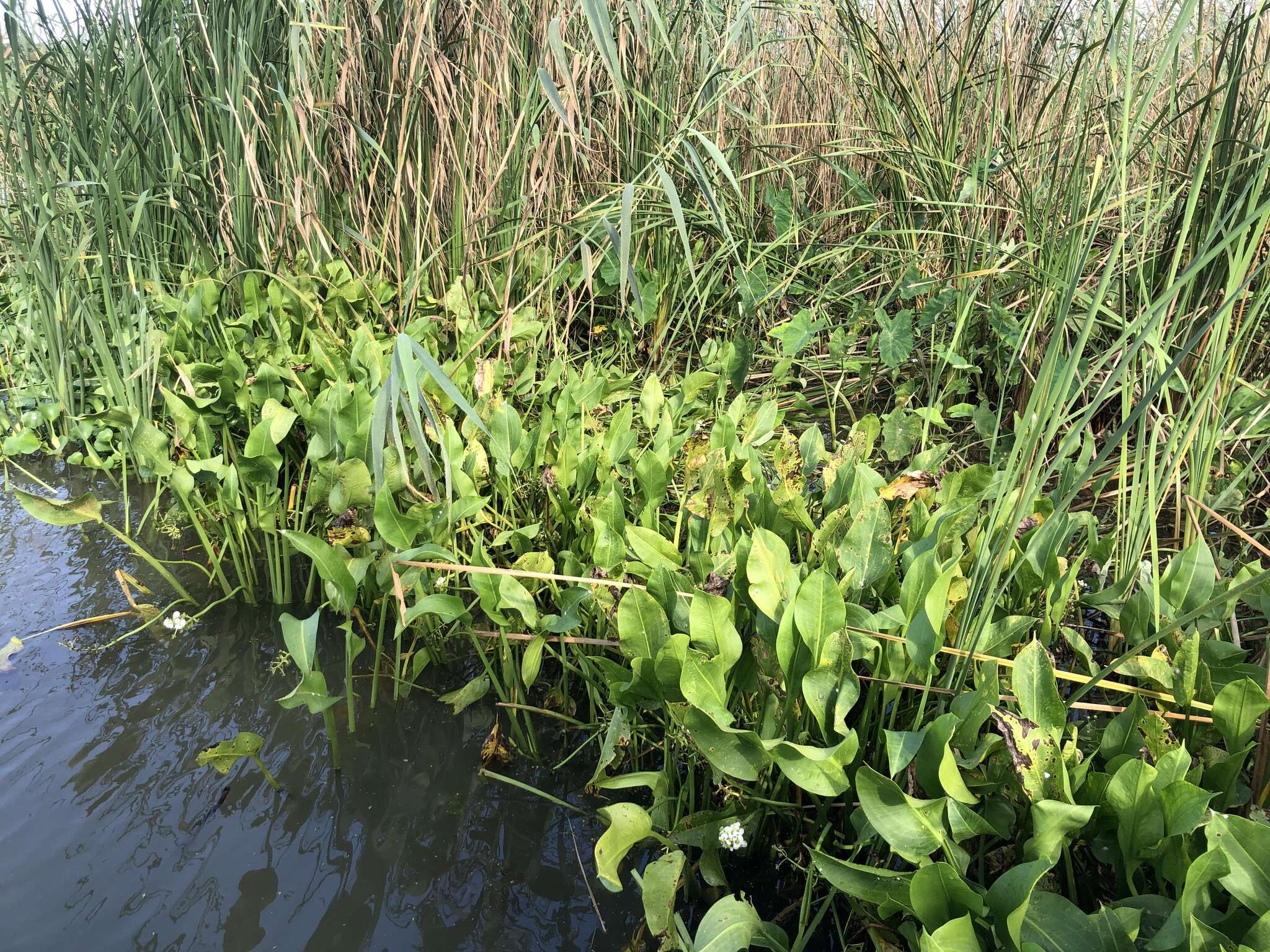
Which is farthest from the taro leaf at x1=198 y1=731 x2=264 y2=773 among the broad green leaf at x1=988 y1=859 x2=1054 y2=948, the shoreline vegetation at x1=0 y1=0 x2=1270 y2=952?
the broad green leaf at x1=988 y1=859 x2=1054 y2=948

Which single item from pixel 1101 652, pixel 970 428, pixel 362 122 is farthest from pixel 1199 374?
pixel 362 122

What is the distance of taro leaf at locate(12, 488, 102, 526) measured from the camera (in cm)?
153

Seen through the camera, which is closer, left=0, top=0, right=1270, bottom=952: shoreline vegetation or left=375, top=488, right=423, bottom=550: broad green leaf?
left=0, top=0, right=1270, bottom=952: shoreline vegetation

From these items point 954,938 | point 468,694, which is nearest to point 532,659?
point 468,694

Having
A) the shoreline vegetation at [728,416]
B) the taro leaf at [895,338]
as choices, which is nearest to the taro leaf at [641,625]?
the shoreline vegetation at [728,416]

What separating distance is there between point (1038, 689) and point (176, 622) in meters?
1.52

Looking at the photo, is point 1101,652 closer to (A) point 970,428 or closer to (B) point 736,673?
(B) point 736,673

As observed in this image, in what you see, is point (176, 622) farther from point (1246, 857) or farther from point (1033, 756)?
point (1246, 857)

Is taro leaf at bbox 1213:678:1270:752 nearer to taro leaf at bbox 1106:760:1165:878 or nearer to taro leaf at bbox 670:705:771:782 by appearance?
taro leaf at bbox 1106:760:1165:878

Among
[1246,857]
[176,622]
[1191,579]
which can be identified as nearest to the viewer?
[1246,857]

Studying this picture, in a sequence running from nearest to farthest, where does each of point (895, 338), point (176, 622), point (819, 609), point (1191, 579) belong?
1. point (819, 609)
2. point (1191, 579)
3. point (176, 622)
4. point (895, 338)

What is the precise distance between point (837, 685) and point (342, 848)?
0.77m

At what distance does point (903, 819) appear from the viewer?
860mm

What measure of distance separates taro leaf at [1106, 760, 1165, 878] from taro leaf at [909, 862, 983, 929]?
186mm
